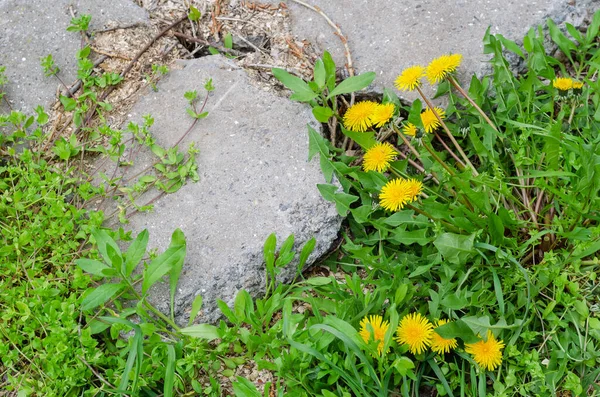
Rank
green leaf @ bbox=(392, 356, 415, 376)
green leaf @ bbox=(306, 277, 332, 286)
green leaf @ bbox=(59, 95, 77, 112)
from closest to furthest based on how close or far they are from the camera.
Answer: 1. green leaf @ bbox=(392, 356, 415, 376)
2. green leaf @ bbox=(306, 277, 332, 286)
3. green leaf @ bbox=(59, 95, 77, 112)

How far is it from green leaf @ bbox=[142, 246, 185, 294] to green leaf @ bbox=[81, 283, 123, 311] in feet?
0.34

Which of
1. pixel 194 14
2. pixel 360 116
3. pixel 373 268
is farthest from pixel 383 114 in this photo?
pixel 194 14

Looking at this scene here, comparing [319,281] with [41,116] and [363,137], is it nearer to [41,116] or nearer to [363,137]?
[363,137]

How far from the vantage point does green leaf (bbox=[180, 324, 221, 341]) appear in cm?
244

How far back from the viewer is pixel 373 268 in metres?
2.60

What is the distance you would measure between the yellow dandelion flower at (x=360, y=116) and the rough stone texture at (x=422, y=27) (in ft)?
1.00

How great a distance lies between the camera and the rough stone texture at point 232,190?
8.64 ft

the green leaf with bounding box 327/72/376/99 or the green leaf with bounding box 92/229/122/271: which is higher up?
the green leaf with bounding box 327/72/376/99

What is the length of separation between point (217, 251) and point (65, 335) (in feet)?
2.22

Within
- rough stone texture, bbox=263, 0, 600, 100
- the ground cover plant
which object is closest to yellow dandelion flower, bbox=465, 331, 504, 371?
the ground cover plant

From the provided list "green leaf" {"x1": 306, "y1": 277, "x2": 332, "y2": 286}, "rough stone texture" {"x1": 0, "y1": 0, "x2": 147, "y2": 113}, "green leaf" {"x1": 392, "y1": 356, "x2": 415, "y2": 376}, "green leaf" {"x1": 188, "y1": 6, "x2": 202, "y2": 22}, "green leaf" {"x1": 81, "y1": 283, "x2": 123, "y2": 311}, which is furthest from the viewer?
"green leaf" {"x1": 188, "y1": 6, "x2": 202, "y2": 22}

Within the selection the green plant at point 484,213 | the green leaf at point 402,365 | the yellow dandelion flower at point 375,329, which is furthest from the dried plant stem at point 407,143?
the green leaf at point 402,365

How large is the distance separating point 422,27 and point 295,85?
785 millimetres

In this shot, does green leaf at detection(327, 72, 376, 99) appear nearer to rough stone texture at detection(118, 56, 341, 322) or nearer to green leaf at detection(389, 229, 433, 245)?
rough stone texture at detection(118, 56, 341, 322)
